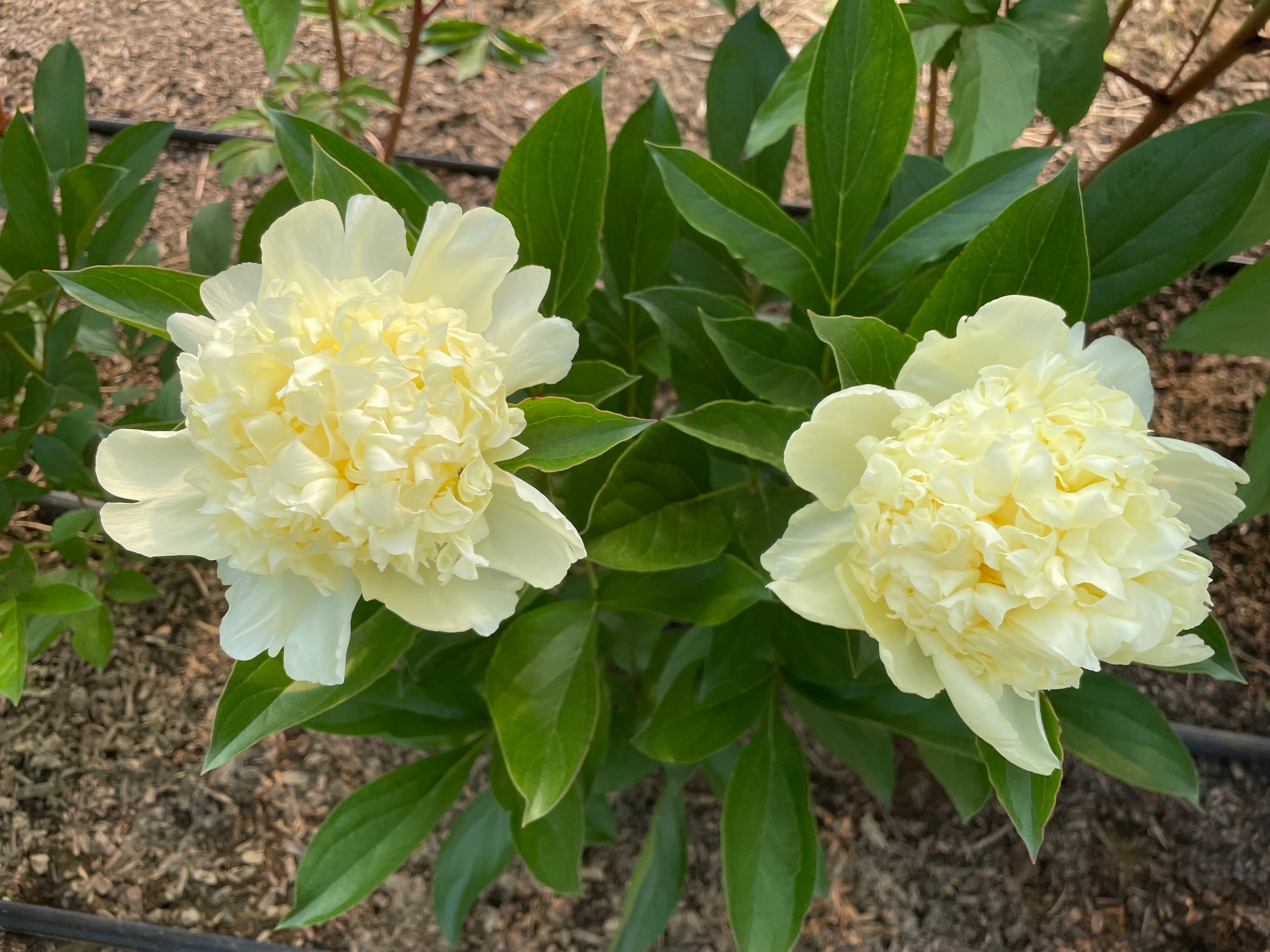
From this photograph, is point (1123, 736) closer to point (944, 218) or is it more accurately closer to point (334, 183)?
point (944, 218)

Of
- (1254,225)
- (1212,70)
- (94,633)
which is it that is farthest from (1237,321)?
(94,633)

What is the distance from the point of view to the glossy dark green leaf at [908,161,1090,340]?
53 cm

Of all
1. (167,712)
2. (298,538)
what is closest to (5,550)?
(167,712)

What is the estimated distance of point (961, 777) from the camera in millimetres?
921

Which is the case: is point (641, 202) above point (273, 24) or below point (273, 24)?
below

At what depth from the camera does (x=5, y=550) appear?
3.88 feet

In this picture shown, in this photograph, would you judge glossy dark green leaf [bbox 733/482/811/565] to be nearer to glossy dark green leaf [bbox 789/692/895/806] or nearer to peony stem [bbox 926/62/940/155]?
glossy dark green leaf [bbox 789/692/895/806]

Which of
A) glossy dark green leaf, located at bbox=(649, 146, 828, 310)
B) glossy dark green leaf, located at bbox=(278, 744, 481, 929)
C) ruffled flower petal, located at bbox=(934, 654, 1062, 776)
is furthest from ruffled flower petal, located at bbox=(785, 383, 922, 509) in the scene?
glossy dark green leaf, located at bbox=(278, 744, 481, 929)

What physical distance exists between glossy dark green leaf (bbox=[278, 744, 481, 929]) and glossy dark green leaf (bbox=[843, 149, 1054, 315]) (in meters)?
0.59

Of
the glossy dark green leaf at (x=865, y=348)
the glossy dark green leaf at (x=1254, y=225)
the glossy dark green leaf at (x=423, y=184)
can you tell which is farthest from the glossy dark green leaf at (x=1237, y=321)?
the glossy dark green leaf at (x=423, y=184)

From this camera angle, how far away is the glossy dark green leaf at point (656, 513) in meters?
0.62

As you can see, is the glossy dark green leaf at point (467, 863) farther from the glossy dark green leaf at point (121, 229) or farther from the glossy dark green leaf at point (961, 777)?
the glossy dark green leaf at point (121, 229)

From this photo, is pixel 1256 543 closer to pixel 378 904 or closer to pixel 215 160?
pixel 378 904

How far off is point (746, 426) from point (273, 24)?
43 cm
